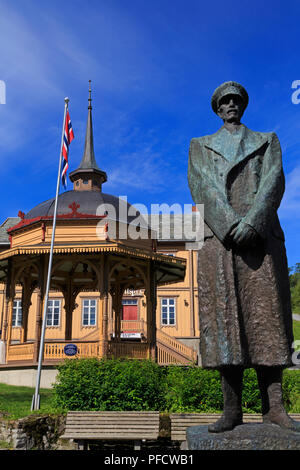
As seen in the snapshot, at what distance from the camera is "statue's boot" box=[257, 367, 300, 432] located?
3450mm

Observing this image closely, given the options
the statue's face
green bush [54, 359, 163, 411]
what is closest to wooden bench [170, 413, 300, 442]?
green bush [54, 359, 163, 411]

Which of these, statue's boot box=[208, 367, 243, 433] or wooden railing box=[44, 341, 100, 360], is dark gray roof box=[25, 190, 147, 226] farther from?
statue's boot box=[208, 367, 243, 433]

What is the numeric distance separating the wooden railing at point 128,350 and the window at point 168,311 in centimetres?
1618

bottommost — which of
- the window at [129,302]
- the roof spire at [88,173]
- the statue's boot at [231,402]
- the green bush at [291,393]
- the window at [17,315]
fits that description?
the green bush at [291,393]

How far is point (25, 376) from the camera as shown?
18.3 m

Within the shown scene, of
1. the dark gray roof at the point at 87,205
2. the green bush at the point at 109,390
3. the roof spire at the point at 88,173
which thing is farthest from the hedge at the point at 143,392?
the roof spire at the point at 88,173

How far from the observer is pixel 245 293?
3752mm

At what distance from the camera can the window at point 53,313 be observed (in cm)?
3547

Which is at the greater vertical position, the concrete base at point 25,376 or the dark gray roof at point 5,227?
the dark gray roof at point 5,227

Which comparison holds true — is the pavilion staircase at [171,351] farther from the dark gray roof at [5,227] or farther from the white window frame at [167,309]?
the dark gray roof at [5,227]

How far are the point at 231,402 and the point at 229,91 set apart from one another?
9.72ft

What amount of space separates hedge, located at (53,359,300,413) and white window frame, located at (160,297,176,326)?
25225mm

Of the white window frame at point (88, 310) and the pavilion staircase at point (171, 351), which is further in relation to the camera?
the white window frame at point (88, 310)

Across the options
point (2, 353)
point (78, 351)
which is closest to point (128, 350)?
point (78, 351)
